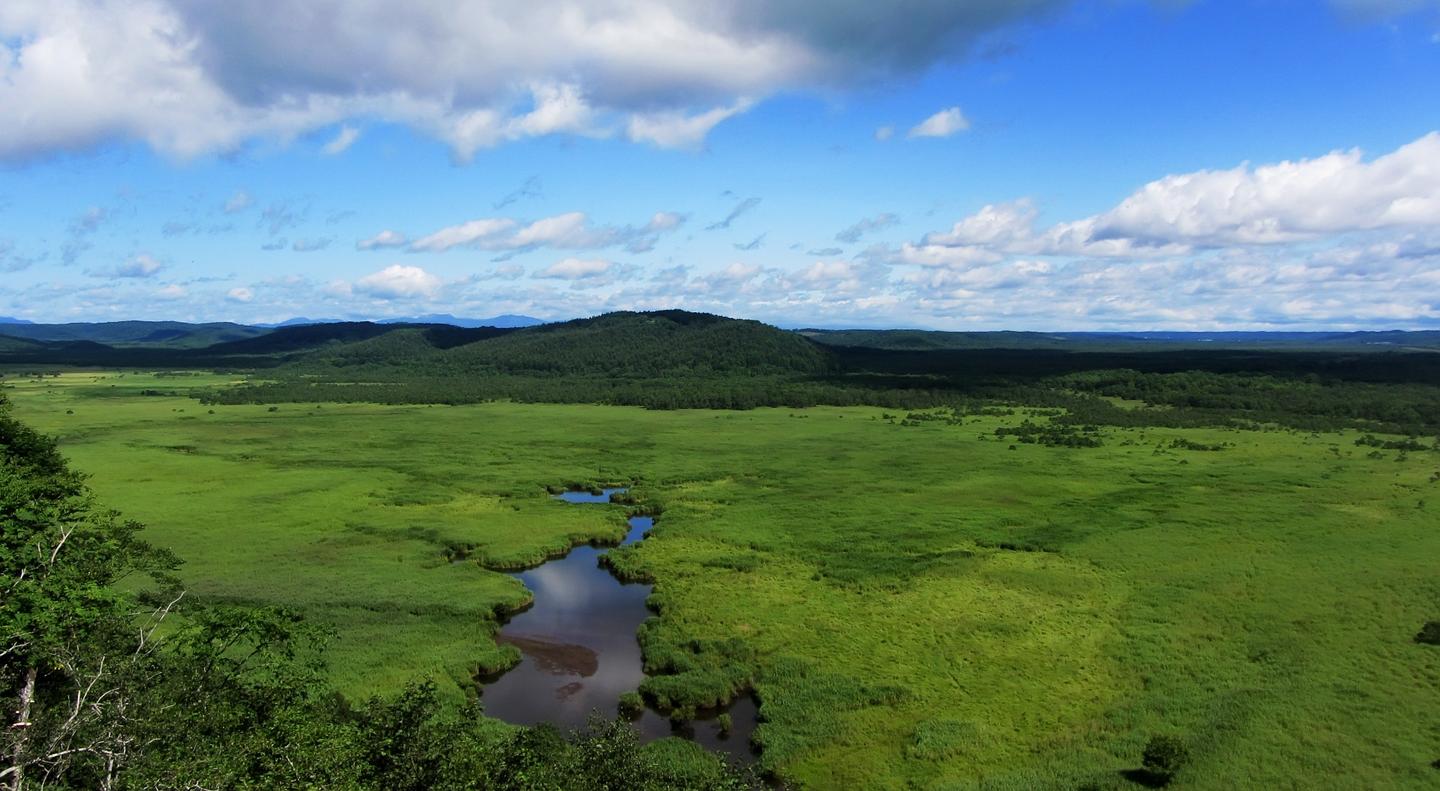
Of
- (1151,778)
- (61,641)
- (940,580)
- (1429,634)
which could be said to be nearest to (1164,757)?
(1151,778)

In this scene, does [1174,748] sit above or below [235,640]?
below

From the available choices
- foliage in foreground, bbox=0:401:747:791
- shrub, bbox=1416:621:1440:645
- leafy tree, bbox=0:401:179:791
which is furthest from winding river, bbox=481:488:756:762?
shrub, bbox=1416:621:1440:645

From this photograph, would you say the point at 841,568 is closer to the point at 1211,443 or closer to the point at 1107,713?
the point at 1107,713

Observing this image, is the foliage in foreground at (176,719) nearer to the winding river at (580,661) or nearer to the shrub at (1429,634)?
the winding river at (580,661)

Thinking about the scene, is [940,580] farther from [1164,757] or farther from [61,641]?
[61,641]

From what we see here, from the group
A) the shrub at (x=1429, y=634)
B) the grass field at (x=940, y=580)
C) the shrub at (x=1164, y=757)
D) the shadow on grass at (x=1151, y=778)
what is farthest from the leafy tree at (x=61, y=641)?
the shrub at (x=1429, y=634)

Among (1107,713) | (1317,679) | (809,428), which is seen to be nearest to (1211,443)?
(809,428)
